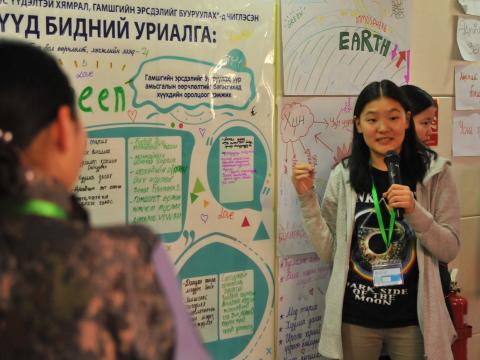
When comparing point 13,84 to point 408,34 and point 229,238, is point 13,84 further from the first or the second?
point 408,34

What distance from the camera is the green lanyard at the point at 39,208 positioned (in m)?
0.81

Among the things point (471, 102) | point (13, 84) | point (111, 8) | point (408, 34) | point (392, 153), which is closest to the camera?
point (13, 84)

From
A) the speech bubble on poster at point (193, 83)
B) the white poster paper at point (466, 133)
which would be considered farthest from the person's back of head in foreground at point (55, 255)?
the white poster paper at point (466, 133)

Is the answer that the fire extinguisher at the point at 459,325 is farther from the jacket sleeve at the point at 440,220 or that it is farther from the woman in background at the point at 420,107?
the woman in background at the point at 420,107

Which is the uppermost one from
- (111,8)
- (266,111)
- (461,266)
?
(111,8)

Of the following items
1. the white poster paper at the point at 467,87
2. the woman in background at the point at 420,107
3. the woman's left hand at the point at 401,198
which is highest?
A: the white poster paper at the point at 467,87

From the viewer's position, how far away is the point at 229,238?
7.48ft

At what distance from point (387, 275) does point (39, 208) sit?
5.19ft

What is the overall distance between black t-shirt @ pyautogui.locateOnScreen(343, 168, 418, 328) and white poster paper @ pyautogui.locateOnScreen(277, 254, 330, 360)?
28 cm

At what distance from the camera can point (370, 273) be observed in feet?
7.20

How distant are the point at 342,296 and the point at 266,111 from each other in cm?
73

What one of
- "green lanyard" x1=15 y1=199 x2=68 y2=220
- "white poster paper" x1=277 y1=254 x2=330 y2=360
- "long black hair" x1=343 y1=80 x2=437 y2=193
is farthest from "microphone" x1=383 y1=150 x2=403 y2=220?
"green lanyard" x1=15 y1=199 x2=68 y2=220

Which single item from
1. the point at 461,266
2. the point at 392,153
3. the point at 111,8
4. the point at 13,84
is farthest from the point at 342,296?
the point at 13,84

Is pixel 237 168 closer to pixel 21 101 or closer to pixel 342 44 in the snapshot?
pixel 342 44
